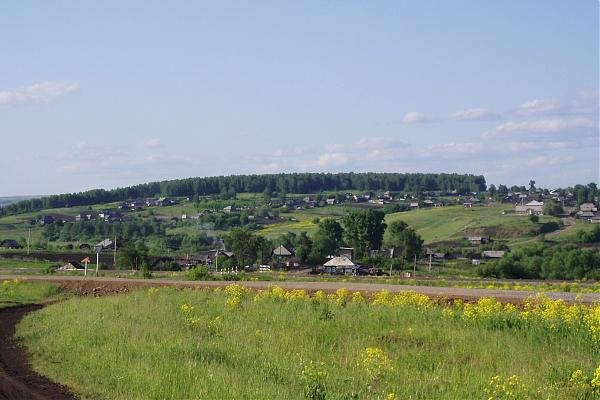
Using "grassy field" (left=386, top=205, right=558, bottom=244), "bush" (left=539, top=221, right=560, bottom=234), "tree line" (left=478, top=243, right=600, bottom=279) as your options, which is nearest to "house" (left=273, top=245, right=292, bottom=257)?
"tree line" (left=478, top=243, right=600, bottom=279)

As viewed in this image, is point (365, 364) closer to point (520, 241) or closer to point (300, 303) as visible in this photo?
point (300, 303)

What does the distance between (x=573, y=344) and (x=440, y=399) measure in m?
6.45

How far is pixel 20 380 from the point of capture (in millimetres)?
16391

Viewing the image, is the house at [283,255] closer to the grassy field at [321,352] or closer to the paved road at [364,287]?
the paved road at [364,287]

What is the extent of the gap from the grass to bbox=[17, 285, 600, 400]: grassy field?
14953 millimetres

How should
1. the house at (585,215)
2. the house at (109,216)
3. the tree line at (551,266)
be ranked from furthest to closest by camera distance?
1. the house at (109,216)
2. the house at (585,215)
3. the tree line at (551,266)

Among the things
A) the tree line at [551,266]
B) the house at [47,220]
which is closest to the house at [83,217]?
the house at [47,220]

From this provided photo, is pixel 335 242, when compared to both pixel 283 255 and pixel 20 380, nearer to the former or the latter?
pixel 283 255

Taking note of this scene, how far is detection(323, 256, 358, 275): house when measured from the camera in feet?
303

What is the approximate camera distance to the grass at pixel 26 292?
135 feet

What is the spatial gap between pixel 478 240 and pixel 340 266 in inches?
1902

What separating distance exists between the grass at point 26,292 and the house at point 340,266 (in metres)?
47.1

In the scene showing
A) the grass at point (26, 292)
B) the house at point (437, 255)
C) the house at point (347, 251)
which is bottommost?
the house at point (437, 255)

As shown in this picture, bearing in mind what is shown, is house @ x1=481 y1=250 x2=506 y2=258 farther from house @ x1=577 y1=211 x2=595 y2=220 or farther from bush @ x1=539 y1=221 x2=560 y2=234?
house @ x1=577 y1=211 x2=595 y2=220
